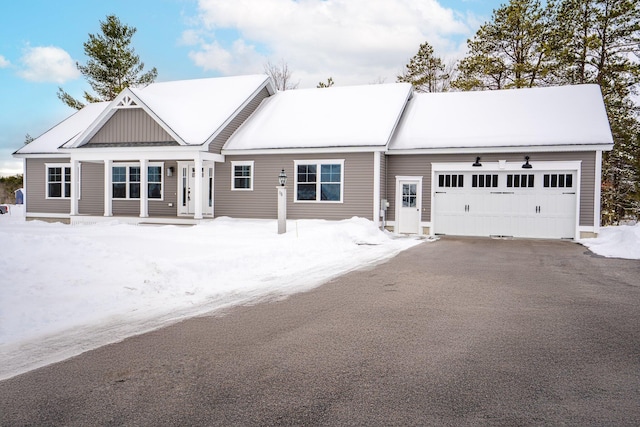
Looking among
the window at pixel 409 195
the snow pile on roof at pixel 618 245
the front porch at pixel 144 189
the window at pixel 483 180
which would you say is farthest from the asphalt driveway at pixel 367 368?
the front porch at pixel 144 189

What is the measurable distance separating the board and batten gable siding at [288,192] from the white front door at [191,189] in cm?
67

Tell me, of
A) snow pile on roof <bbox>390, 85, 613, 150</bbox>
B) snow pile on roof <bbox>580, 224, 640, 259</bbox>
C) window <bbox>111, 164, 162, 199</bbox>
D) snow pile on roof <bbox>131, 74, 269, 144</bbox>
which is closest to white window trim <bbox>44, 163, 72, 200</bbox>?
window <bbox>111, 164, 162, 199</bbox>

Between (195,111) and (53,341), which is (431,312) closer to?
(53,341)

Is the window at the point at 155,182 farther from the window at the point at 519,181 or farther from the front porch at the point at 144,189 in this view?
the window at the point at 519,181

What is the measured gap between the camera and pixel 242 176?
Result: 2106cm

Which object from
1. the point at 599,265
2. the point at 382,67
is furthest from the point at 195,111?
A: the point at 382,67

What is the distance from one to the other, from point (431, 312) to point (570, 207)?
531 inches

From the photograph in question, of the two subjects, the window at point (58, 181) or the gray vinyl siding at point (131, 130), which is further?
the window at point (58, 181)

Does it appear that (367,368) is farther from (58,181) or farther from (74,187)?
(58,181)

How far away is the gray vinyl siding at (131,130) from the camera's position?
2072 centimetres

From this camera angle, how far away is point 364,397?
4.02m

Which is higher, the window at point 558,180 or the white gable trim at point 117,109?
the white gable trim at point 117,109

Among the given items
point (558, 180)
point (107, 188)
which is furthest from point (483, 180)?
point (107, 188)

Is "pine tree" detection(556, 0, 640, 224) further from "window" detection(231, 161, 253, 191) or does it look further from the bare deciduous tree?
the bare deciduous tree
